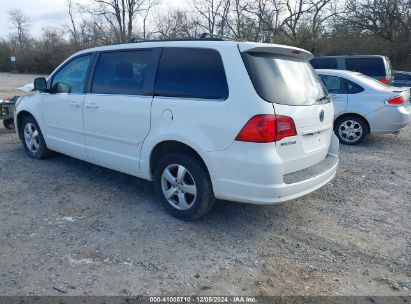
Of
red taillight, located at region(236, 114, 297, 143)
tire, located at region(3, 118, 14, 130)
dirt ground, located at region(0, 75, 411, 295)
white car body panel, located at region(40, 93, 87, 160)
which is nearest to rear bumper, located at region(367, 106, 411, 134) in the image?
dirt ground, located at region(0, 75, 411, 295)

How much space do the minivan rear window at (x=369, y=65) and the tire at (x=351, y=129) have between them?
4.28m

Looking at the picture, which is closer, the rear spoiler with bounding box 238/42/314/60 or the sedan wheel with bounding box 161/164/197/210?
the rear spoiler with bounding box 238/42/314/60

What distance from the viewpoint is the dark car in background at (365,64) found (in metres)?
11.0

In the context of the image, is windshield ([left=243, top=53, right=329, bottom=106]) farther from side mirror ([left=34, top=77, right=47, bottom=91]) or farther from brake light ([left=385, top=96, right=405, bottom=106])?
brake light ([left=385, top=96, right=405, bottom=106])

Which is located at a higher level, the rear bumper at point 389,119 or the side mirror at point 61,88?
the side mirror at point 61,88

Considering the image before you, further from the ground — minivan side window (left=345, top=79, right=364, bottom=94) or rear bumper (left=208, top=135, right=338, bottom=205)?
minivan side window (left=345, top=79, right=364, bottom=94)

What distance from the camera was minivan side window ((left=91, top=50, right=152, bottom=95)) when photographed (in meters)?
4.11

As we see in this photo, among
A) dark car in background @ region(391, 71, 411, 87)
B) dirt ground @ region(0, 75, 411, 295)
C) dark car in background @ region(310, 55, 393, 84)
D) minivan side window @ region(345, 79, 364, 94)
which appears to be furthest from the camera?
dark car in background @ region(391, 71, 411, 87)

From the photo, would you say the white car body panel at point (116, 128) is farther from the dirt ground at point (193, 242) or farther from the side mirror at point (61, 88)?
the side mirror at point (61, 88)

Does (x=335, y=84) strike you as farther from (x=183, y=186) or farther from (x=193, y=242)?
(x=193, y=242)

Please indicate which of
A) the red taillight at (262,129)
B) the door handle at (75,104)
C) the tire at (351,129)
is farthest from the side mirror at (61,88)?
the tire at (351,129)

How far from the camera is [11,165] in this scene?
570 cm

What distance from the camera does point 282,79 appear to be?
Result: 3.53 meters

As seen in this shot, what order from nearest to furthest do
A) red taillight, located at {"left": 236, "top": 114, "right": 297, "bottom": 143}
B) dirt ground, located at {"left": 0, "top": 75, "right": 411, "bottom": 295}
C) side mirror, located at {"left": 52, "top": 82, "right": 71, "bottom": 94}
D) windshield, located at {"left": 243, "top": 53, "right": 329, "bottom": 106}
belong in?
1. dirt ground, located at {"left": 0, "top": 75, "right": 411, "bottom": 295}
2. red taillight, located at {"left": 236, "top": 114, "right": 297, "bottom": 143}
3. windshield, located at {"left": 243, "top": 53, "right": 329, "bottom": 106}
4. side mirror, located at {"left": 52, "top": 82, "right": 71, "bottom": 94}
